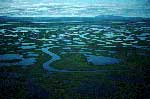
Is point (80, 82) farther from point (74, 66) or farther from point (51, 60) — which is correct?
point (51, 60)

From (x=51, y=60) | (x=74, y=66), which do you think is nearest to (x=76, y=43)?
(x=51, y=60)

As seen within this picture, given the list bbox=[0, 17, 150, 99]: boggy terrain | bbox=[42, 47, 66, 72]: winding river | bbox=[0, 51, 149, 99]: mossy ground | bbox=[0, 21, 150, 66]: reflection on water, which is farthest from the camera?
bbox=[0, 21, 150, 66]: reflection on water

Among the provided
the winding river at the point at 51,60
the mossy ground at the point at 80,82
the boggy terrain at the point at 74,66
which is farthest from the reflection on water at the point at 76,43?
the mossy ground at the point at 80,82

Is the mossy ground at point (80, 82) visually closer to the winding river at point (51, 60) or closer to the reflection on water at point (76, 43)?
the winding river at point (51, 60)

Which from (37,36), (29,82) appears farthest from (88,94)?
(37,36)

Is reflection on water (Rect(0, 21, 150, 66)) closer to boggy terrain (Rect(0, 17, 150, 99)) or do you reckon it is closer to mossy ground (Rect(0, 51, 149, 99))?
boggy terrain (Rect(0, 17, 150, 99))

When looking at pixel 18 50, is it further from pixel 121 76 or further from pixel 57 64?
pixel 121 76

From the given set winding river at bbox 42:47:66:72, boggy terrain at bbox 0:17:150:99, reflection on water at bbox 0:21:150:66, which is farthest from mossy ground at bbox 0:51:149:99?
reflection on water at bbox 0:21:150:66

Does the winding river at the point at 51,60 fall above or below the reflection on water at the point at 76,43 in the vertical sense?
below
